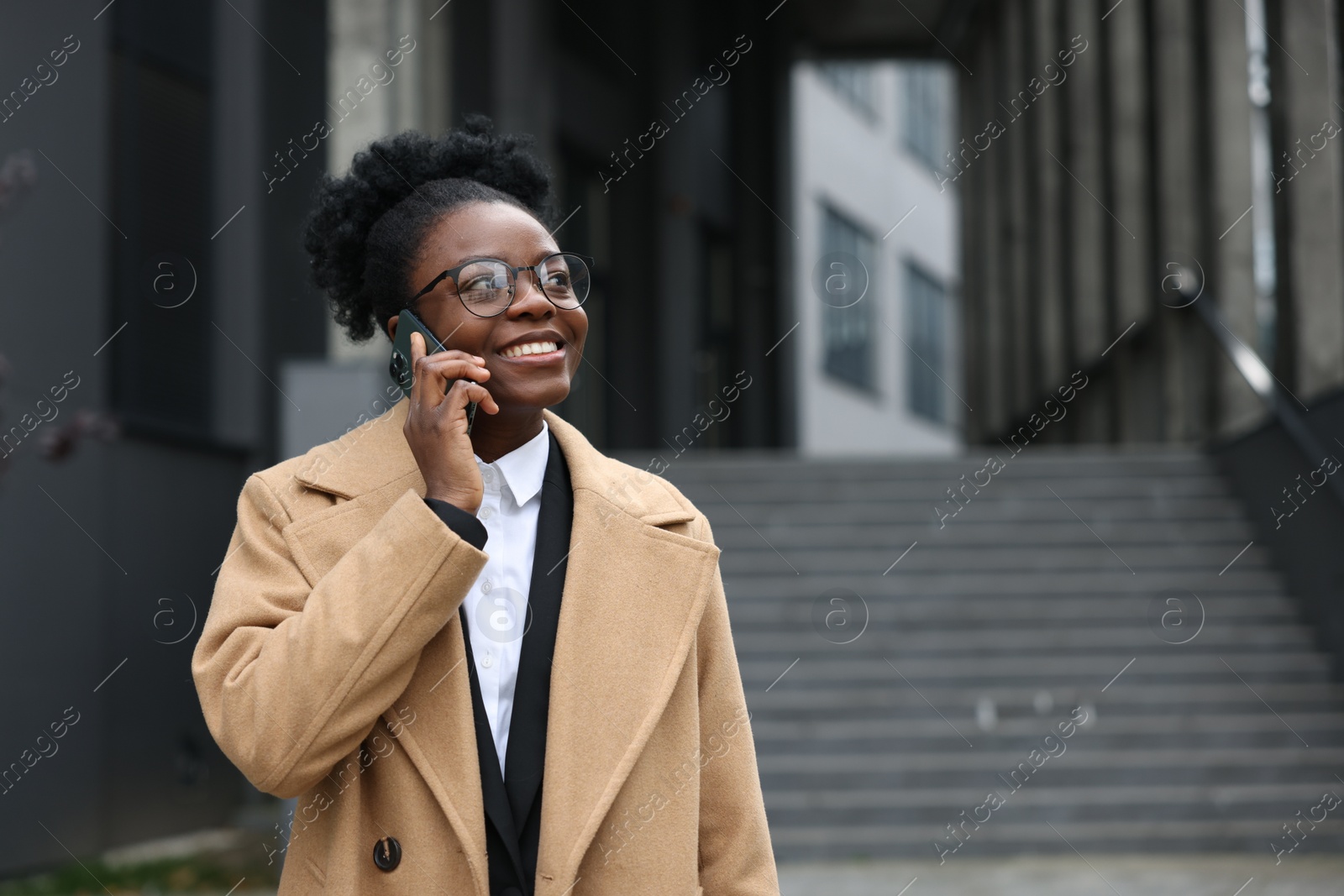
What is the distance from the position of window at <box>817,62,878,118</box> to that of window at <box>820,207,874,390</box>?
2771 millimetres

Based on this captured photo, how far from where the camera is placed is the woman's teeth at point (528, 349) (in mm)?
2100

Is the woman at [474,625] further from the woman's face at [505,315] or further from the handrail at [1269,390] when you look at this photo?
the handrail at [1269,390]

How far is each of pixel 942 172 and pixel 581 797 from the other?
36049mm

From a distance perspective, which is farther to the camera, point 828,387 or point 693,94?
point 828,387

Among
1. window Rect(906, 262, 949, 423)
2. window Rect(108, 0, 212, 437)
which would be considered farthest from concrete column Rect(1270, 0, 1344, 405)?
Result: window Rect(906, 262, 949, 423)

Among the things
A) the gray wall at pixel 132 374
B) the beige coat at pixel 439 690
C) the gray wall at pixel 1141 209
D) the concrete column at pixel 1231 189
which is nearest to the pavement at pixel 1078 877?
the gray wall at pixel 132 374

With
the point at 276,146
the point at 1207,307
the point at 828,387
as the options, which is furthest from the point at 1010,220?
the point at 276,146

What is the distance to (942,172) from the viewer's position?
36.7 metres

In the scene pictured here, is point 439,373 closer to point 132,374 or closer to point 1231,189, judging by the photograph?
point 132,374

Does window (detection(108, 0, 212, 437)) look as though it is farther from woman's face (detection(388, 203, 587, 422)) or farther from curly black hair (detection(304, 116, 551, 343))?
woman's face (detection(388, 203, 587, 422))

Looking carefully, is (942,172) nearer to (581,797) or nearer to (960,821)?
(960,821)

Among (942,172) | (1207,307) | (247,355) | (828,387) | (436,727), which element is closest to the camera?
(436,727)

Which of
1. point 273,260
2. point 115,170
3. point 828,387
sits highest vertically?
point 115,170

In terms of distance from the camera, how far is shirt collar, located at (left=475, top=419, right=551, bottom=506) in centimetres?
224
